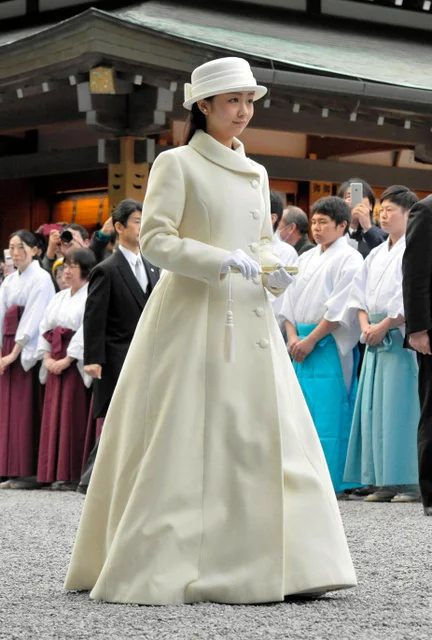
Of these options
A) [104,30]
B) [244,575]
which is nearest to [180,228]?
[244,575]

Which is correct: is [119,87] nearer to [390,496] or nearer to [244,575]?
[390,496]

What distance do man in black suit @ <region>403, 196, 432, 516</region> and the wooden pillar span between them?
15.9 ft

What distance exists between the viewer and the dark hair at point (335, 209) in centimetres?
746

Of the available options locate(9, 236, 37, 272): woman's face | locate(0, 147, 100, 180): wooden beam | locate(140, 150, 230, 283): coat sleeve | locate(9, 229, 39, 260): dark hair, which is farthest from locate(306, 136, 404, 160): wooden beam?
locate(140, 150, 230, 283): coat sleeve

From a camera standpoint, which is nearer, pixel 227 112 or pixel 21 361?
pixel 227 112

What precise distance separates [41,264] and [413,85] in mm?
3697

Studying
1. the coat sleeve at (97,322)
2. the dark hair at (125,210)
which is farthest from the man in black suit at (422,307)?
the coat sleeve at (97,322)

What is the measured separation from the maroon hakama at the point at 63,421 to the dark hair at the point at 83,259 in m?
0.45

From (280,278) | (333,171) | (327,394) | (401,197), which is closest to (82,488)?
(327,394)

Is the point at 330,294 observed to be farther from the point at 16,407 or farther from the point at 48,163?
the point at 48,163

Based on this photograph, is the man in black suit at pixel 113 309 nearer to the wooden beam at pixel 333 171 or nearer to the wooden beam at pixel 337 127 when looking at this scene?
the wooden beam at pixel 337 127

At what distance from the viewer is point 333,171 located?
1280cm

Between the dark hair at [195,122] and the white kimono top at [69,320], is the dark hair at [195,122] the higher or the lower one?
the higher one

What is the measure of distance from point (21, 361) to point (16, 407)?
378 millimetres
